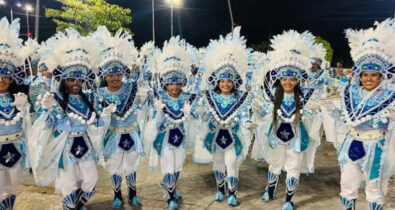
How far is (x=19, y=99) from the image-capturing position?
3586 millimetres

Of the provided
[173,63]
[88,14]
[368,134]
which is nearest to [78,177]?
[173,63]

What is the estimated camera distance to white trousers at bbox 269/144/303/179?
4.35 meters

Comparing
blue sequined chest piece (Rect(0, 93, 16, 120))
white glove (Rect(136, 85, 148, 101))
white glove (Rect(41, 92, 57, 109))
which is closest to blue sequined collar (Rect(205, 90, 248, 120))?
white glove (Rect(136, 85, 148, 101))

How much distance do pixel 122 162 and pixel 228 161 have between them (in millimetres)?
1273

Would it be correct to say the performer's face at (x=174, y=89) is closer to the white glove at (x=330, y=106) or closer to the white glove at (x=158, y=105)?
the white glove at (x=158, y=105)

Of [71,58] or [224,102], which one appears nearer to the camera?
[71,58]

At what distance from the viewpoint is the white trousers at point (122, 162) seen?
4301 mm

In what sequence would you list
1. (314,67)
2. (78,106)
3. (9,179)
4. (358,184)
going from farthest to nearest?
(314,67), (78,106), (9,179), (358,184)

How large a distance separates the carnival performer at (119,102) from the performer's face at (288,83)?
5.50 ft

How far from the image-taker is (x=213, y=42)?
15.1 feet

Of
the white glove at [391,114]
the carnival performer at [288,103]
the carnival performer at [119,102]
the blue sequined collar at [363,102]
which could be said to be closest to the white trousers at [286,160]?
the carnival performer at [288,103]

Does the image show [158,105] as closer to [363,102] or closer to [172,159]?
[172,159]

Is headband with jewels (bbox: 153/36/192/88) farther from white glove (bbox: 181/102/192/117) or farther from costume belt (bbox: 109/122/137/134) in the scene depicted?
costume belt (bbox: 109/122/137/134)

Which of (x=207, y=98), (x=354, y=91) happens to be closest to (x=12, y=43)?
(x=207, y=98)
